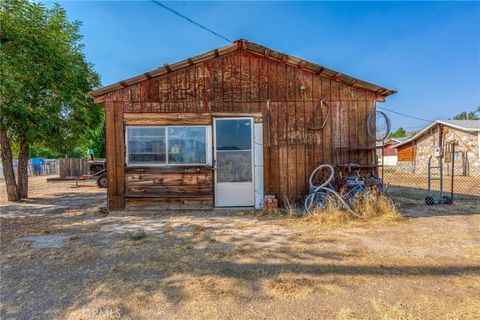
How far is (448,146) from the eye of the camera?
58.8 ft

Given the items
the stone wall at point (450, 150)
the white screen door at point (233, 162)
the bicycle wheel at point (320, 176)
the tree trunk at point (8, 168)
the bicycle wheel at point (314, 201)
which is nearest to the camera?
the bicycle wheel at point (314, 201)

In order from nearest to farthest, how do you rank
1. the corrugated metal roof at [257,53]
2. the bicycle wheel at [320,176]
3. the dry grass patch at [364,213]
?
the dry grass patch at [364,213], the corrugated metal roof at [257,53], the bicycle wheel at [320,176]

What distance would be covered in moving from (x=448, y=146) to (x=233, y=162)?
61.4ft

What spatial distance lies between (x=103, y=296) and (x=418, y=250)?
3.65m

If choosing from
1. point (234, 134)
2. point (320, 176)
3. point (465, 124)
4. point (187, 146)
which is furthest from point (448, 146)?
point (187, 146)

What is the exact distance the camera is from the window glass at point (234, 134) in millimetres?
6059

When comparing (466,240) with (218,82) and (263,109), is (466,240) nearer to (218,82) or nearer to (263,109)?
(263,109)

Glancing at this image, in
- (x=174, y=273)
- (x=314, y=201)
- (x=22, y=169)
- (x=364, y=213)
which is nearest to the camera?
(x=174, y=273)

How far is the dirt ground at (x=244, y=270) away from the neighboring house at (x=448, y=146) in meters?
13.8

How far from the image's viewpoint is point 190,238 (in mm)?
4055

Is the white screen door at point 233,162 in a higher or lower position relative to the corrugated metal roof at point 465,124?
lower

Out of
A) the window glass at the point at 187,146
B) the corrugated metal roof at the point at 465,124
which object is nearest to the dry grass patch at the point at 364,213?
the window glass at the point at 187,146

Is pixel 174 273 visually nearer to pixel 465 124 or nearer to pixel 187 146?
pixel 187 146

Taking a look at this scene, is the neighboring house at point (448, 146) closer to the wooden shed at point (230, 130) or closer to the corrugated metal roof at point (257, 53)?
the corrugated metal roof at point (257, 53)
